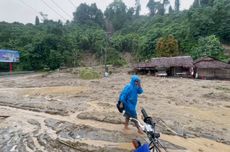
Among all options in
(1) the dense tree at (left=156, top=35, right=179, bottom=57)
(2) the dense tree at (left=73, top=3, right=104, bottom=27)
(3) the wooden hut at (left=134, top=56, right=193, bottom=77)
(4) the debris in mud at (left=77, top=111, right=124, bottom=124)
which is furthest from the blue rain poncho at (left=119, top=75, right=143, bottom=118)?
(2) the dense tree at (left=73, top=3, right=104, bottom=27)

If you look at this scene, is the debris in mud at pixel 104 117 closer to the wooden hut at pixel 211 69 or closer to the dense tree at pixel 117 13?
the wooden hut at pixel 211 69

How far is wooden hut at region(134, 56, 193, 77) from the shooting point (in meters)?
28.6

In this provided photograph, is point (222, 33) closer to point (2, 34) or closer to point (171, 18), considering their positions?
point (171, 18)

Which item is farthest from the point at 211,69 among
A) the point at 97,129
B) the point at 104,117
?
the point at 97,129

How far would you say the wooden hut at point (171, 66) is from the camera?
28562mm

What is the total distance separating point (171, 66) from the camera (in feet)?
96.7

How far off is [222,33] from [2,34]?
3871 cm

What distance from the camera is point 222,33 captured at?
4319 centimetres

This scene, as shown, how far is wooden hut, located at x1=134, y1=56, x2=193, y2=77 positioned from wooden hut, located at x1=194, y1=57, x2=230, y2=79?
1.00m

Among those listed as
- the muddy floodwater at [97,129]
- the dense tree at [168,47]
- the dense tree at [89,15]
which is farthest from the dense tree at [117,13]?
the muddy floodwater at [97,129]

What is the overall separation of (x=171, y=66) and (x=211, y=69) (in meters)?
4.62

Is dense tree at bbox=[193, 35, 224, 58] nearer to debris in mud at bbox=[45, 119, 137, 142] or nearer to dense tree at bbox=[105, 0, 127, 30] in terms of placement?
debris in mud at bbox=[45, 119, 137, 142]

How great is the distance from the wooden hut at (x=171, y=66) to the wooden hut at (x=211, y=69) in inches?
39.4

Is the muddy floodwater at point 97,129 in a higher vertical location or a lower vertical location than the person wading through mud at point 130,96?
lower
